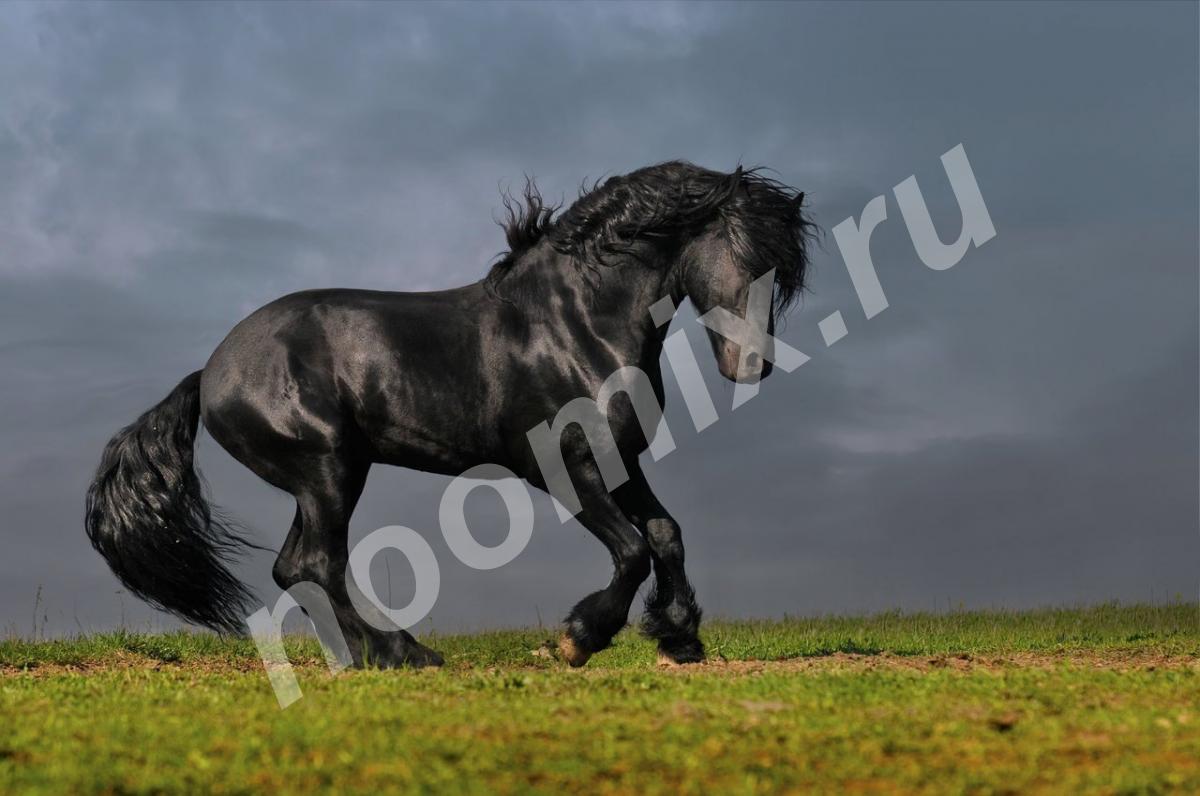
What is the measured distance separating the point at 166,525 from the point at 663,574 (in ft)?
11.5

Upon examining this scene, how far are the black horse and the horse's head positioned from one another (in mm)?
11

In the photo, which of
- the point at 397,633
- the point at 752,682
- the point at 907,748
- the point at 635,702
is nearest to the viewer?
the point at 907,748

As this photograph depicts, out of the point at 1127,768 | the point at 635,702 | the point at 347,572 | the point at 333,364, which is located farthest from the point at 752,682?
the point at 333,364

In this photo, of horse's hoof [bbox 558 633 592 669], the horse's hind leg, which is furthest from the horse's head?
the horse's hind leg

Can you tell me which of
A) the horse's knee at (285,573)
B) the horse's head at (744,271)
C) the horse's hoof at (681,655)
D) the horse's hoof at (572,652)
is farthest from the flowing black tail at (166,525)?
the horse's head at (744,271)

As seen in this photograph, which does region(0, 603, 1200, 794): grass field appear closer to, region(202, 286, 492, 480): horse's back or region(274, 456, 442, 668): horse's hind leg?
region(274, 456, 442, 668): horse's hind leg

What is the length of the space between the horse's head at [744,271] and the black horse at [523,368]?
1cm

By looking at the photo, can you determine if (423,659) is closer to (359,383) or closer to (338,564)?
(338,564)

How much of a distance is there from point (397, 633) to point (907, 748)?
162 inches

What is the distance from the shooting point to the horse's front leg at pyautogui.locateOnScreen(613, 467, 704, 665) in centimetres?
877

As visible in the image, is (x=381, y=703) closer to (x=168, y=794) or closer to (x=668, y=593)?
(x=168, y=794)

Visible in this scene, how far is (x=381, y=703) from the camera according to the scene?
623 centimetres

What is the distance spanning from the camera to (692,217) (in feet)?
28.3

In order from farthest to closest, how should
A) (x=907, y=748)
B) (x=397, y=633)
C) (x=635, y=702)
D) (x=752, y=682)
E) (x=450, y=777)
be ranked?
(x=397, y=633) < (x=752, y=682) < (x=635, y=702) < (x=907, y=748) < (x=450, y=777)
